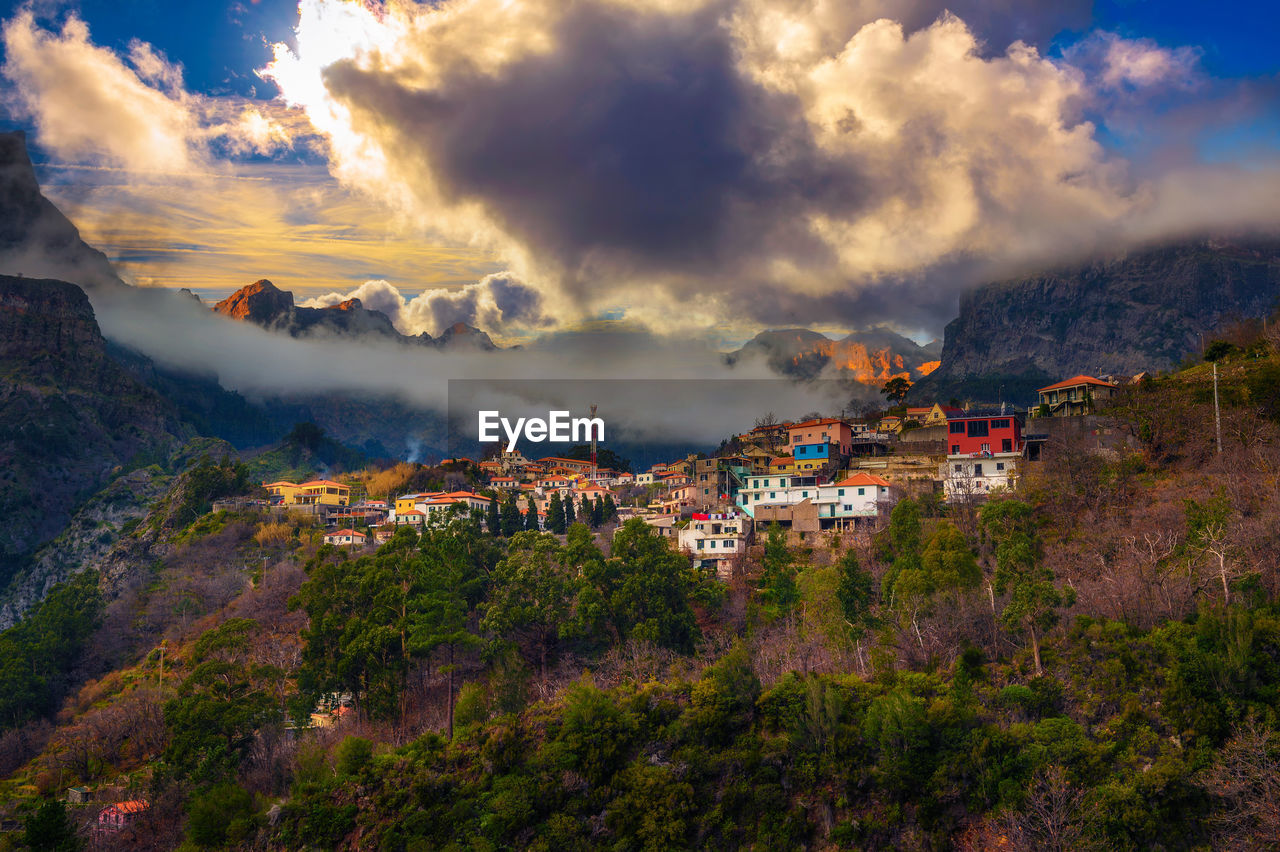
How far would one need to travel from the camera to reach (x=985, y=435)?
5531 cm

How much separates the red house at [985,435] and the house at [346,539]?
41398 millimetres

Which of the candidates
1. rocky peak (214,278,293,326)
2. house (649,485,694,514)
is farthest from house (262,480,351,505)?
rocky peak (214,278,293,326)

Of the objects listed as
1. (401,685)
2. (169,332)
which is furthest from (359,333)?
(401,685)

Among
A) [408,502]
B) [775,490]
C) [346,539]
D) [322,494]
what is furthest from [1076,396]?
[322,494]

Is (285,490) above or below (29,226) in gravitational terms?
below

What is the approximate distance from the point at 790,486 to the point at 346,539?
1326 inches

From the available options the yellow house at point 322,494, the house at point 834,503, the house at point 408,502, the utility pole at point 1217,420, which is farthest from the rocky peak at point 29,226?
the utility pole at point 1217,420

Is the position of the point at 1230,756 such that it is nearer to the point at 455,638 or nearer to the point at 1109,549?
the point at 1109,549

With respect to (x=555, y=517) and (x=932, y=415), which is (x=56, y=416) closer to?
(x=555, y=517)

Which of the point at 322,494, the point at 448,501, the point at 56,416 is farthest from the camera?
the point at 56,416

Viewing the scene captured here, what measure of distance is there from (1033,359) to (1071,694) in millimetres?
106605

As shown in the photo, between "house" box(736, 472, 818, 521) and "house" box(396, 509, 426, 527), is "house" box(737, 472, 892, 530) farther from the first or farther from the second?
"house" box(396, 509, 426, 527)

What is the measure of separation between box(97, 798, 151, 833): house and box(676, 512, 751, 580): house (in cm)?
2878

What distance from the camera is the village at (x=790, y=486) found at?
2100 inches
